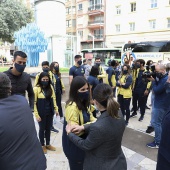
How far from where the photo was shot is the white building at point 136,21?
24391 millimetres

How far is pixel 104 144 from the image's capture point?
1.70 m

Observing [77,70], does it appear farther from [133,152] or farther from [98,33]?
[98,33]

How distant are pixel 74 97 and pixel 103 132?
0.67 meters

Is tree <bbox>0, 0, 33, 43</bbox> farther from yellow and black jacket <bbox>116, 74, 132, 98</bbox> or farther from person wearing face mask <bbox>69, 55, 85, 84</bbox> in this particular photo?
yellow and black jacket <bbox>116, 74, 132, 98</bbox>

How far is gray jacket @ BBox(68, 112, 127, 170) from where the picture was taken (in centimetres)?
166

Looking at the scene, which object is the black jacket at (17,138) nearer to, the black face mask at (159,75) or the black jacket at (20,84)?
the black jacket at (20,84)

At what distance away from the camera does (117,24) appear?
2894cm

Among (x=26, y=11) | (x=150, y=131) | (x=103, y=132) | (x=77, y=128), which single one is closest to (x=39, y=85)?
(x=77, y=128)

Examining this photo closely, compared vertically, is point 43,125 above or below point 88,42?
below

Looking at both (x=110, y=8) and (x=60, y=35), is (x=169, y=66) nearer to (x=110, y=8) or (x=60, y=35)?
(x=60, y=35)

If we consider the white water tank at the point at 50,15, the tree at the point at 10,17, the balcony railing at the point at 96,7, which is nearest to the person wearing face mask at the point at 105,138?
the white water tank at the point at 50,15

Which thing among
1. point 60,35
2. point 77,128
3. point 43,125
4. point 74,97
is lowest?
point 43,125

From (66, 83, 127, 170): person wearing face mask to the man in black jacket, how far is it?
1.38ft

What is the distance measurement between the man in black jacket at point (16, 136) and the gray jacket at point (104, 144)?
43 centimetres
